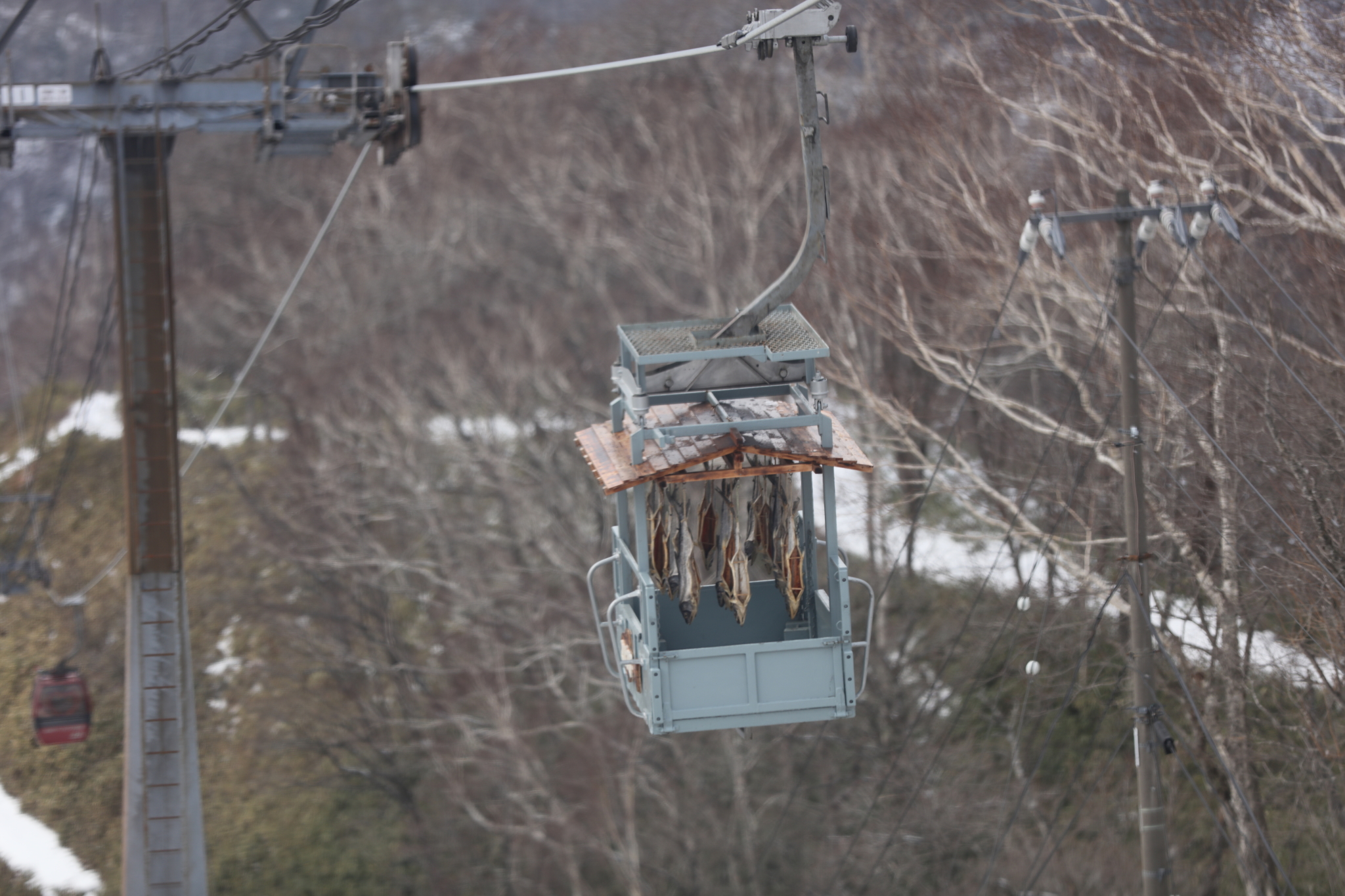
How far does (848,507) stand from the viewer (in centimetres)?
2562

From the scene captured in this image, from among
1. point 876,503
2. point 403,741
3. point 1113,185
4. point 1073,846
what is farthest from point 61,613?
point 1113,185

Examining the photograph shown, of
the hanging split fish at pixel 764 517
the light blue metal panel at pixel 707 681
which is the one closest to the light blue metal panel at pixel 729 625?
the hanging split fish at pixel 764 517

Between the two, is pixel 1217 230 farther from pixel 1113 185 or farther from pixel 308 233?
pixel 308 233

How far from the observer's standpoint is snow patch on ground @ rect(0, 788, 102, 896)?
26125 mm

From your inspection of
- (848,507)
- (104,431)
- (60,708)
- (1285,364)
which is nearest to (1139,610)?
(1285,364)

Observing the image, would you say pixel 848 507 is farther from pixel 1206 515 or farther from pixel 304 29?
pixel 304 29

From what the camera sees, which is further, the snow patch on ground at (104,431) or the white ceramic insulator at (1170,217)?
the snow patch on ground at (104,431)

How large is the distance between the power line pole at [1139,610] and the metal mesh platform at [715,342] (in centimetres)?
320

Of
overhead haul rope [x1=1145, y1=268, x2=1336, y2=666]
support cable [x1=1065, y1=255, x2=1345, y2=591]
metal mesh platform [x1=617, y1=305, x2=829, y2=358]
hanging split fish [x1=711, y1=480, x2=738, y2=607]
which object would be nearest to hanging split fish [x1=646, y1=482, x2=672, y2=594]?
hanging split fish [x1=711, y1=480, x2=738, y2=607]

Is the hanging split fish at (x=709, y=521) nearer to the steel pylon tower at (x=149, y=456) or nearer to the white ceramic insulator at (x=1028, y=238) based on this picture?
the white ceramic insulator at (x=1028, y=238)

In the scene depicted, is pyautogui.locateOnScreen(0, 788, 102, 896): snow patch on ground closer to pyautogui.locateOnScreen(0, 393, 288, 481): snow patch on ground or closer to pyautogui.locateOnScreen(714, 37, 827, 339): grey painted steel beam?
pyautogui.locateOnScreen(0, 393, 288, 481): snow patch on ground

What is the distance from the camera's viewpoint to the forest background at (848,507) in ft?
61.6

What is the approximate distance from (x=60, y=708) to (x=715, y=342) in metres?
15.2

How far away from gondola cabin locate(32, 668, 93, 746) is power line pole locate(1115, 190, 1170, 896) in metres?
14.9
